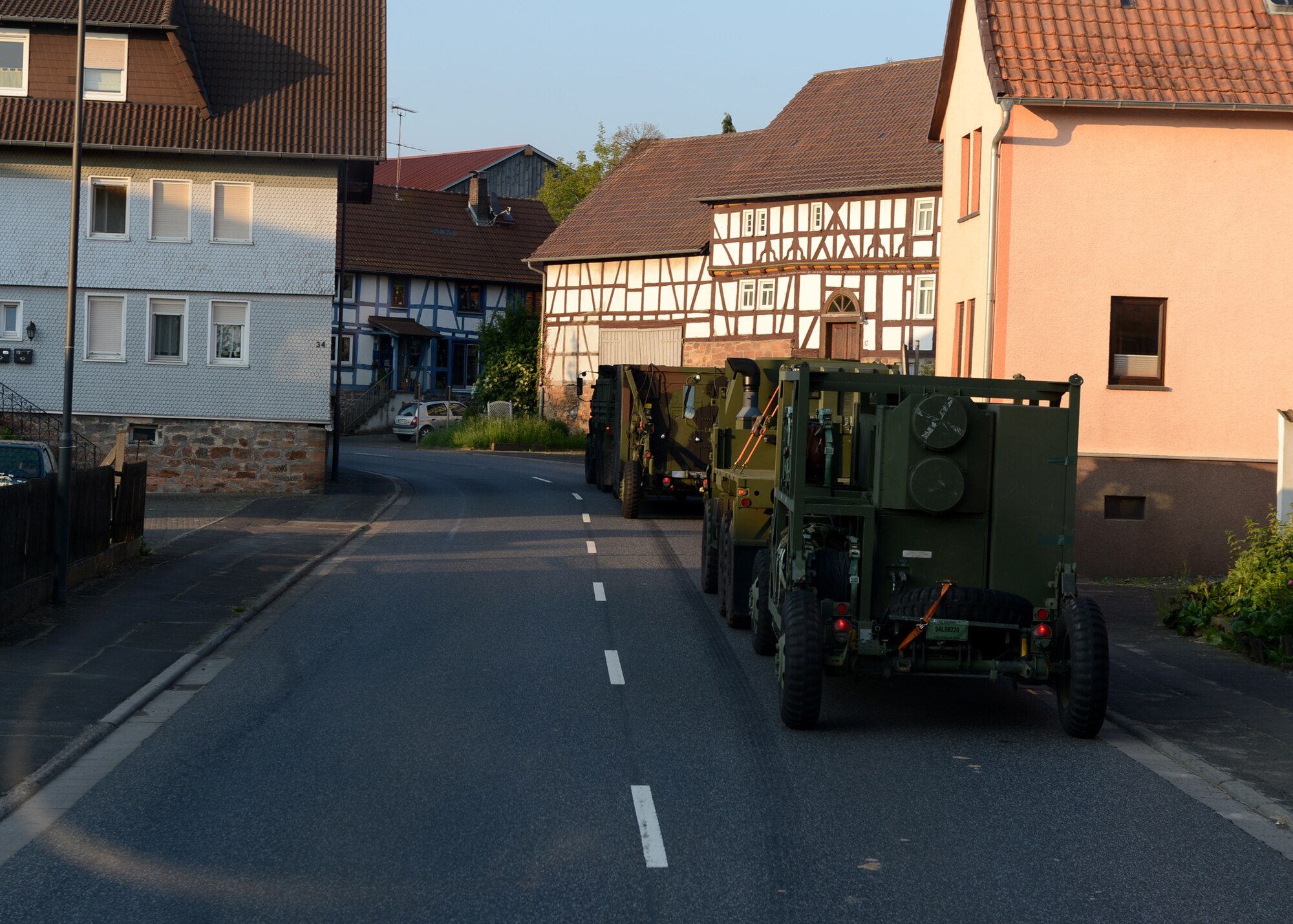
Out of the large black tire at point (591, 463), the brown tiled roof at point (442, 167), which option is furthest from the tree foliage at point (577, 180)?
the large black tire at point (591, 463)

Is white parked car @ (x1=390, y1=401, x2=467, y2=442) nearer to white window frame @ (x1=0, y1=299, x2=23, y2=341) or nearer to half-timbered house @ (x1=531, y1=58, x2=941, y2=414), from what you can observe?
half-timbered house @ (x1=531, y1=58, x2=941, y2=414)

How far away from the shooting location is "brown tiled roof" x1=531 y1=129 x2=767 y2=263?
5012 centimetres

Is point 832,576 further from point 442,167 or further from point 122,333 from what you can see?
point 442,167

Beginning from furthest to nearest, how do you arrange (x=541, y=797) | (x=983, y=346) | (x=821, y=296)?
1. (x=821, y=296)
2. (x=983, y=346)
3. (x=541, y=797)

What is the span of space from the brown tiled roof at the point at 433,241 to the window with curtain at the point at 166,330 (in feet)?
106

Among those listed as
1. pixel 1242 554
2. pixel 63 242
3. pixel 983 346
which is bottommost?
pixel 1242 554

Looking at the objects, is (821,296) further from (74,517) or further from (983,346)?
(74,517)

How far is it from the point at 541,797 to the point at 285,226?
24.5m

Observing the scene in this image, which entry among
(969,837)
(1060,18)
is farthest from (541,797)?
(1060,18)

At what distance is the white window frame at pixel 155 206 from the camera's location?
3006 centimetres

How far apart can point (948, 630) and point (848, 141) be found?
123 feet

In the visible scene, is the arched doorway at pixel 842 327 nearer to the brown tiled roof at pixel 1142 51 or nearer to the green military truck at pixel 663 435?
the green military truck at pixel 663 435

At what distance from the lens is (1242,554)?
14.0 meters

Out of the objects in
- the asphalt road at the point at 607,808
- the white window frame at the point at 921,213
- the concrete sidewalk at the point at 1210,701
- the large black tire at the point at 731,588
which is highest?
the white window frame at the point at 921,213
